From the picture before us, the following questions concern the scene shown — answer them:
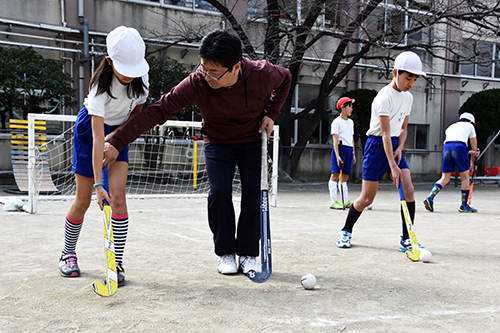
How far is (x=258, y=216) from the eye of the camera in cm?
362

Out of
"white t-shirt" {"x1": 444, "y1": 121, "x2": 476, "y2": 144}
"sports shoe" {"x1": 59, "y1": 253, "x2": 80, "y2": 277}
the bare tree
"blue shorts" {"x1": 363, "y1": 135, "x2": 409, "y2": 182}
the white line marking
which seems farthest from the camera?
the bare tree

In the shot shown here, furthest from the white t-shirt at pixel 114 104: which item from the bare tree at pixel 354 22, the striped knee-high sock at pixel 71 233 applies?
the bare tree at pixel 354 22

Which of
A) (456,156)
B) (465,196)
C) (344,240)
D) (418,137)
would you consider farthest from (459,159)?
(418,137)

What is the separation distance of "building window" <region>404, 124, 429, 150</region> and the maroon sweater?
55.2 feet

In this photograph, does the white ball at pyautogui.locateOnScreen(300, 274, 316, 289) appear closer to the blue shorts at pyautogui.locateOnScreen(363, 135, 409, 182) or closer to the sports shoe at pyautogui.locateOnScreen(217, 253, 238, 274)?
the sports shoe at pyautogui.locateOnScreen(217, 253, 238, 274)

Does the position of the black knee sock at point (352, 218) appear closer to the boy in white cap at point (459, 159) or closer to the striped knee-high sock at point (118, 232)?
the striped knee-high sock at point (118, 232)

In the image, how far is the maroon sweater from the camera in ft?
10.2

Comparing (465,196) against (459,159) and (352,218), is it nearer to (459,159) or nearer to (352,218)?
(459,159)

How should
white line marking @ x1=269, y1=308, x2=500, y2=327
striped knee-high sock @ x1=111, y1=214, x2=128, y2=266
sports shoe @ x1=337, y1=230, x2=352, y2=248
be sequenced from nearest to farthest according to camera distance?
white line marking @ x1=269, y1=308, x2=500, y2=327, striped knee-high sock @ x1=111, y1=214, x2=128, y2=266, sports shoe @ x1=337, y1=230, x2=352, y2=248

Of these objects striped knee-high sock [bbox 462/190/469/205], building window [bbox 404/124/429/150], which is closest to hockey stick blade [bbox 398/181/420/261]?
striped knee-high sock [bbox 462/190/469/205]

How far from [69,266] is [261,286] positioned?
1.37 metres

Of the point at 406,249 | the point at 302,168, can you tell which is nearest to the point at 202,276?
the point at 406,249

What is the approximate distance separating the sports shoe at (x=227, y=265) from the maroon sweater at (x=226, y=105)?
869 mm

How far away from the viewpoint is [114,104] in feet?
10.3
